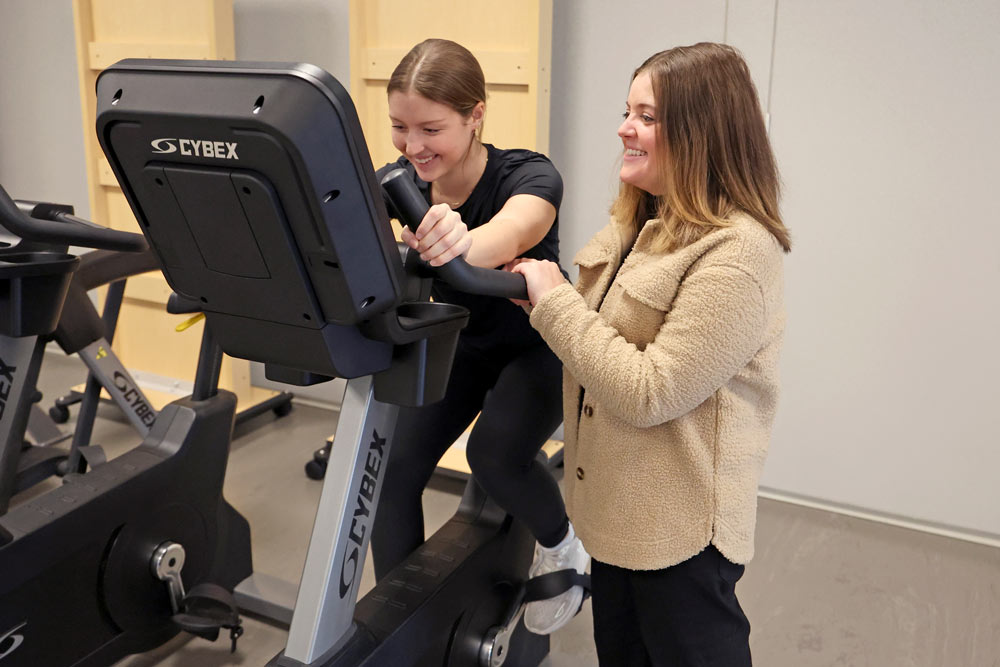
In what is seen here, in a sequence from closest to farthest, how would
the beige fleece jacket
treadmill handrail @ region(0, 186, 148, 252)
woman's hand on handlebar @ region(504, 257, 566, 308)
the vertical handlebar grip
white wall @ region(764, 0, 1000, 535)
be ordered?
the vertical handlebar grip
the beige fleece jacket
woman's hand on handlebar @ region(504, 257, 566, 308)
treadmill handrail @ region(0, 186, 148, 252)
white wall @ region(764, 0, 1000, 535)

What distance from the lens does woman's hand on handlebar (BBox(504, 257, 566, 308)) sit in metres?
1.52

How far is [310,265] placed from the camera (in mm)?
1238

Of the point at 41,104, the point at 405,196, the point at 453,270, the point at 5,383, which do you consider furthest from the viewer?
the point at 41,104

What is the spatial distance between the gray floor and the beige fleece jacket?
1.08m

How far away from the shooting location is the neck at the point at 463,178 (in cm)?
→ 195

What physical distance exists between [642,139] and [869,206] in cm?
184

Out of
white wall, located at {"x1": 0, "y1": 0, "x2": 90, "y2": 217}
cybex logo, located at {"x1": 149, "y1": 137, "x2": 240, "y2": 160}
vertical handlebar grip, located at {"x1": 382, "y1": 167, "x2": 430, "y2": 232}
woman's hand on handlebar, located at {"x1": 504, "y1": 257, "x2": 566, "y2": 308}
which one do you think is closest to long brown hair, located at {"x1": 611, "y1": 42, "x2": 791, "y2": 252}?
woman's hand on handlebar, located at {"x1": 504, "y1": 257, "x2": 566, "y2": 308}

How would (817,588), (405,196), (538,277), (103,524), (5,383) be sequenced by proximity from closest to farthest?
(405,196)
(538,277)
(103,524)
(5,383)
(817,588)

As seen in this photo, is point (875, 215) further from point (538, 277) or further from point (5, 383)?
point (5, 383)

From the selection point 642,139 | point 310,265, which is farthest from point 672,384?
point 310,265

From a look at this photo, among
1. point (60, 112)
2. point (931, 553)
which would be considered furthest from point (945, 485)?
point (60, 112)

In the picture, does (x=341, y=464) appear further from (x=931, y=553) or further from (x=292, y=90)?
(x=931, y=553)

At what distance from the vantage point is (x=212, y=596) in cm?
237

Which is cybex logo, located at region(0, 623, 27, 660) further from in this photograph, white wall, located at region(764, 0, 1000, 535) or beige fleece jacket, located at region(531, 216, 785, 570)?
white wall, located at region(764, 0, 1000, 535)
